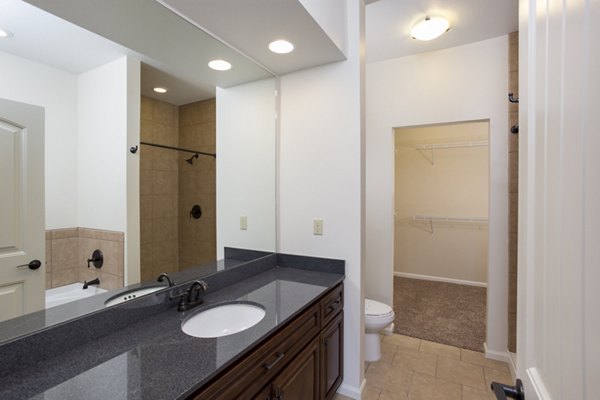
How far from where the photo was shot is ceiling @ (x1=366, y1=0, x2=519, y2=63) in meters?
2.13

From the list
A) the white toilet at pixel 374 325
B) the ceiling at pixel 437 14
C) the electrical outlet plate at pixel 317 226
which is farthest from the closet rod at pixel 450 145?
the electrical outlet plate at pixel 317 226

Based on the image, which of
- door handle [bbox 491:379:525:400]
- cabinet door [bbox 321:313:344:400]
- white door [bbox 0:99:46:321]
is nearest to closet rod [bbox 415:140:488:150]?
cabinet door [bbox 321:313:344:400]

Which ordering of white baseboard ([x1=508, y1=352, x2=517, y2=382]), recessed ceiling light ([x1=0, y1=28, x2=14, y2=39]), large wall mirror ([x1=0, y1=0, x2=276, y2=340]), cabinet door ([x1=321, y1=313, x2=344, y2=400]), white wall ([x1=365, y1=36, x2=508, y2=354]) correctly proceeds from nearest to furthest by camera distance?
recessed ceiling light ([x1=0, y1=28, x2=14, y2=39]) → large wall mirror ([x1=0, y1=0, x2=276, y2=340]) → cabinet door ([x1=321, y1=313, x2=344, y2=400]) → white baseboard ([x1=508, y1=352, x2=517, y2=382]) → white wall ([x1=365, y1=36, x2=508, y2=354])

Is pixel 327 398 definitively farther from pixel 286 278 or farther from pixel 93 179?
pixel 93 179

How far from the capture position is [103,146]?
3.88 feet

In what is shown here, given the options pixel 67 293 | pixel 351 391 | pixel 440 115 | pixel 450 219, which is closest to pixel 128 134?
pixel 67 293

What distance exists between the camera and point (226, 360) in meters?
0.99

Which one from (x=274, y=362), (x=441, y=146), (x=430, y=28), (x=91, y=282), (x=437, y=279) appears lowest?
(x=437, y=279)

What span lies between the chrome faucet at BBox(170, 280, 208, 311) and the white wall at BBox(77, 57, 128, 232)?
45 centimetres

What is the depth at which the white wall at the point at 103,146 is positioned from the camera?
1.10 meters

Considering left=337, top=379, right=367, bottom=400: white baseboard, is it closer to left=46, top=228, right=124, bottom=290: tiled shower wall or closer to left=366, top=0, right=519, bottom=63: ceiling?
left=46, top=228, right=124, bottom=290: tiled shower wall

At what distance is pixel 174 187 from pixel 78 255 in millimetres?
528

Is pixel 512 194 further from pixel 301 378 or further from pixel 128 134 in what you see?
pixel 128 134

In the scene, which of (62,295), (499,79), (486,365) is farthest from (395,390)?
(499,79)
